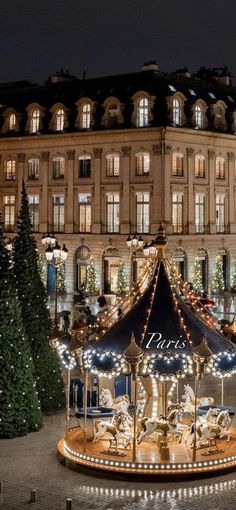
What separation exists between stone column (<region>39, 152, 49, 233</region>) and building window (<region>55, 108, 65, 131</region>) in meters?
2.00

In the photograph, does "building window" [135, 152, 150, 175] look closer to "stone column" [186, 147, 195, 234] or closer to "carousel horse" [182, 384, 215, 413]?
"stone column" [186, 147, 195, 234]

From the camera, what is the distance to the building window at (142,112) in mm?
61062

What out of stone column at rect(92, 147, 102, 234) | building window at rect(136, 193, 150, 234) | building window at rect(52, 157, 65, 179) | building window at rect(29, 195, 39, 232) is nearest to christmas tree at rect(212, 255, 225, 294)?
building window at rect(136, 193, 150, 234)

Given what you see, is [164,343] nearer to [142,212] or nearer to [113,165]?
[142,212]

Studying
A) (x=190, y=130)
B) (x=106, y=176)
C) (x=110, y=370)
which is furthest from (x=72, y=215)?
(x=110, y=370)

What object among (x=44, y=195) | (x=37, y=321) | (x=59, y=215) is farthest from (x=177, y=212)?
(x=37, y=321)

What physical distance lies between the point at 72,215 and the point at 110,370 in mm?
43012

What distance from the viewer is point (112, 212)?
62656 mm

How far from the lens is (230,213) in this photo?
216 ft

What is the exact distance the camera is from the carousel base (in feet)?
66.2

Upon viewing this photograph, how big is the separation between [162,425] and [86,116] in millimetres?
44647

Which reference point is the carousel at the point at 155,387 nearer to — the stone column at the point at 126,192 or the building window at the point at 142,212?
the building window at the point at 142,212

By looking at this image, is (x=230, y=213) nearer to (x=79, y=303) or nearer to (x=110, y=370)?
(x=79, y=303)

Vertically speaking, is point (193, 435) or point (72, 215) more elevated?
point (72, 215)
